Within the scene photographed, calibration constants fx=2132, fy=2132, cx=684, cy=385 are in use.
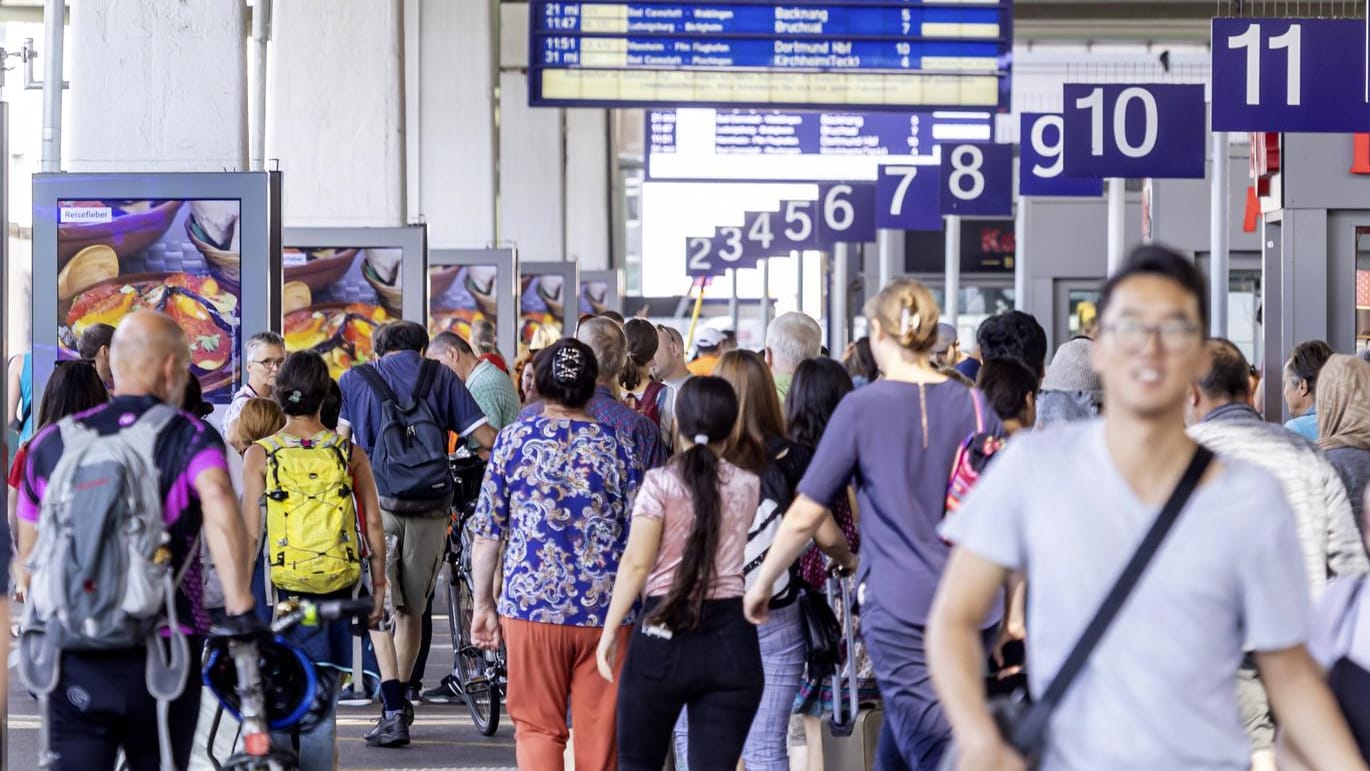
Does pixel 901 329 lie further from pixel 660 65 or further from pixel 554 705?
pixel 660 65

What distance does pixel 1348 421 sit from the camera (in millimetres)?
6609

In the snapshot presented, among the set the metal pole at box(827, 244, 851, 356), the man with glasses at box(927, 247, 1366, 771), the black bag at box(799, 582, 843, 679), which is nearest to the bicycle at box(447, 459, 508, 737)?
the black bag at box(799, 582, 843, 679)

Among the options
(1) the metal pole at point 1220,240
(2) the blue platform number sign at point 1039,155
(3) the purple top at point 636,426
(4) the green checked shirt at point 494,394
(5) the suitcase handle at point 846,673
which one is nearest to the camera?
(5) the suitcase handle at point 846,673

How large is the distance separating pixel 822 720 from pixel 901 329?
2.08 metres

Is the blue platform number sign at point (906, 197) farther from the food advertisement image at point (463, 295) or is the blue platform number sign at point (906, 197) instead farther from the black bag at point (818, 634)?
the black bag at point (818, 634)

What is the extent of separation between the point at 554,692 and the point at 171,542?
1.61 m

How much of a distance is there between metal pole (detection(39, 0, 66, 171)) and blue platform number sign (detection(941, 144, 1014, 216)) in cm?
848

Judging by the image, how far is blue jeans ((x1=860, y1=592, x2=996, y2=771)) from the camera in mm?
5398

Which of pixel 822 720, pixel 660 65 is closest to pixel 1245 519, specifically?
pixel 822 720

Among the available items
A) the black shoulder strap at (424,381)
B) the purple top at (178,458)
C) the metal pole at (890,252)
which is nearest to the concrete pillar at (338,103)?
the black shoulder strap at (424,381)

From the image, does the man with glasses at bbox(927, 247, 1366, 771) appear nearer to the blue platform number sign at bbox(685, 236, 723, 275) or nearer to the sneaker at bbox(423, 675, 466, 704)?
the sneaker at bbox(423, 675, 466, 704)

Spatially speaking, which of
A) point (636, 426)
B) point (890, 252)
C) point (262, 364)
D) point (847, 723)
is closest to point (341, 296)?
point (262, 364)

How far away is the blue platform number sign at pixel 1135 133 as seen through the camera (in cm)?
1192

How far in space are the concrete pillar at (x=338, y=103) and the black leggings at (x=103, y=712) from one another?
36.9ft
